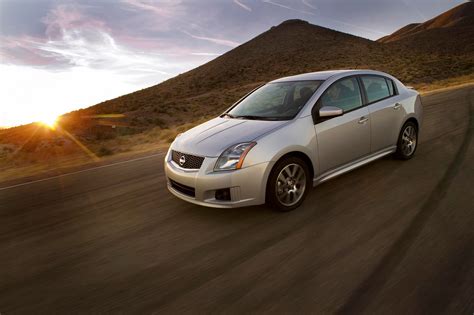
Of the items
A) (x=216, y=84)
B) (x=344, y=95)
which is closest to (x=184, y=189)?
(x=344, y=95)

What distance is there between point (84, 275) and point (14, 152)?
1077 centimetres

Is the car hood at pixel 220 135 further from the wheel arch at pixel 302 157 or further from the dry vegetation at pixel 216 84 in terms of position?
the dry vegetation at pixel 216 84

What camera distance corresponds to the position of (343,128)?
484cm

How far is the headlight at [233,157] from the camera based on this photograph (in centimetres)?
403

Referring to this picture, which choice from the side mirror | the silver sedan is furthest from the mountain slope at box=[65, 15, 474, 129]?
the side mirror

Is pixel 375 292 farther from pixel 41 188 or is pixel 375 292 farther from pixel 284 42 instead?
pixel 284 42

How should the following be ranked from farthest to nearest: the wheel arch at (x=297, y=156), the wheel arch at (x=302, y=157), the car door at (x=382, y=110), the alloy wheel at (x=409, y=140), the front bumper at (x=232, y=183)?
the alloy wheel at (x=409, y=140), the car door at (x=382, y=110), the wheel arch at (x=302, y=157), the wheel arch at (x=297, y=156), the front bumper at (x=232, y=183)

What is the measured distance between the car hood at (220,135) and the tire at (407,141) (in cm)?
261

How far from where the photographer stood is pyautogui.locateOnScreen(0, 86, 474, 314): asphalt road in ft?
9.08

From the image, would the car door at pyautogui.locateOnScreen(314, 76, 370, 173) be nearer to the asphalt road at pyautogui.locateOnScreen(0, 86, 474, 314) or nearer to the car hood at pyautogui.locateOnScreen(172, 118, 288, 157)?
the asphalt road at pyautogui.locateOnScreen(0, 86, 474, 314)

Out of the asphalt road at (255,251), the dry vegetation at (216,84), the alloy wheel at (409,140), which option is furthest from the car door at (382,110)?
the dry vegetation at (216,84)

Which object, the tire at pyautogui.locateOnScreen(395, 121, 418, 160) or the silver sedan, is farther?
the tire at pyautogui.locateOnScreen(395, 121, 418, 160)

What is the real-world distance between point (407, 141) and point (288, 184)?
293 centimetres

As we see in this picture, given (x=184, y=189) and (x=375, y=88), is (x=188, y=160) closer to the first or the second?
(x=184, y=189)
